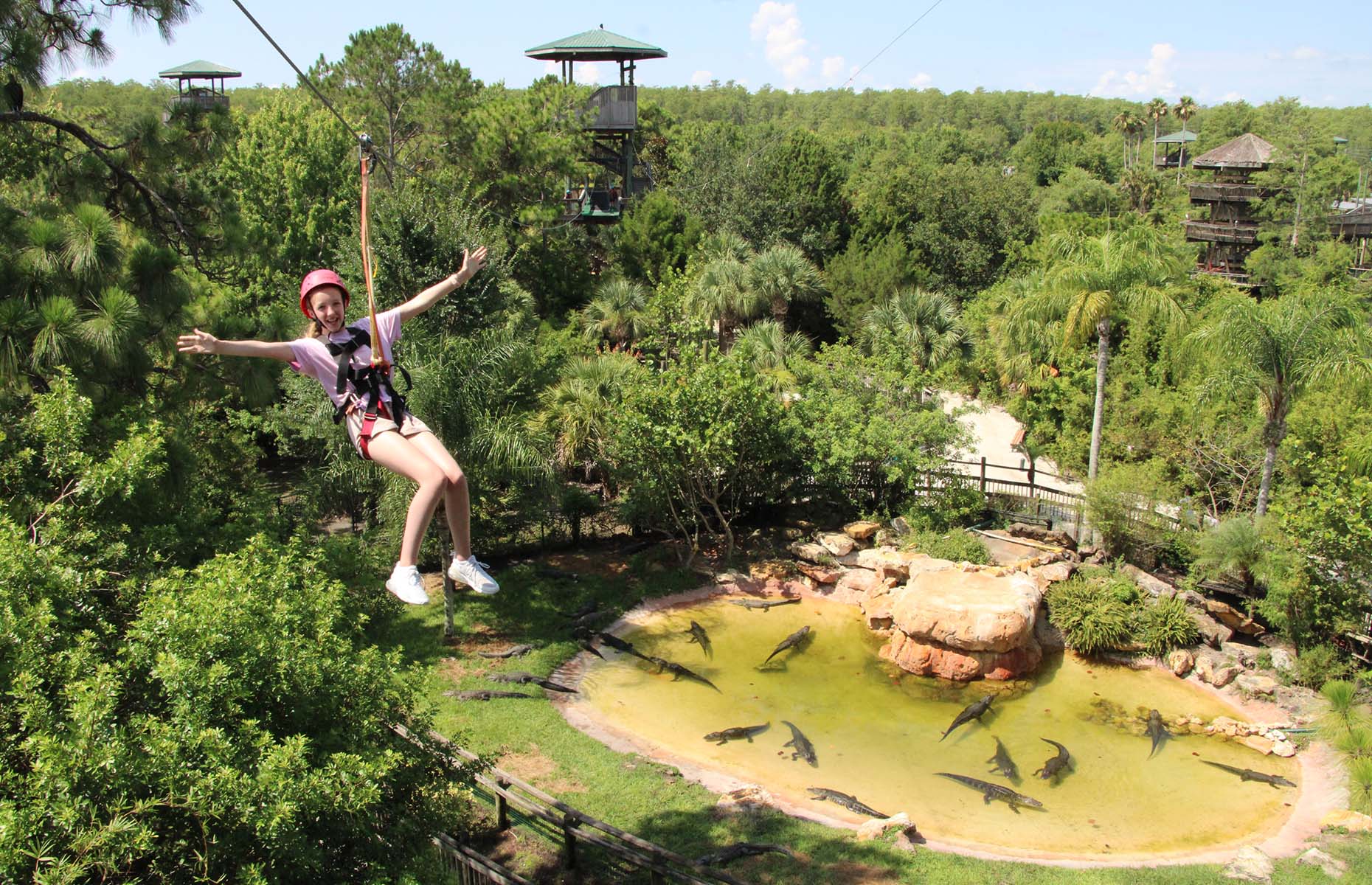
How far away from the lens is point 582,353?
25.4 metres

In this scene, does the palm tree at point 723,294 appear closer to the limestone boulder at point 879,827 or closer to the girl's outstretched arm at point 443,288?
the limestone boulder at point 879,827

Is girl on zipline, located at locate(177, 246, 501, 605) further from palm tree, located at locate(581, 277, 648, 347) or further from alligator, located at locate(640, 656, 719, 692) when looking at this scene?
palm tree, located at locate(581, 277, 648, 347)

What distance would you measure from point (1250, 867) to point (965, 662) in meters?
5.31

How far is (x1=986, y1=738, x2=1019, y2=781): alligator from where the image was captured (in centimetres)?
1298

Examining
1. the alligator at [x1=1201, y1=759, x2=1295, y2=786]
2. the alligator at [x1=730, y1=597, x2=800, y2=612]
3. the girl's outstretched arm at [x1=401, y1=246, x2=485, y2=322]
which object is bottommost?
the alligator at [x1=1201, y1=759, x2=1295, y2=786]

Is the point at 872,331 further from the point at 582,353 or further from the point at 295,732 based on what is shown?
the point at 295,732

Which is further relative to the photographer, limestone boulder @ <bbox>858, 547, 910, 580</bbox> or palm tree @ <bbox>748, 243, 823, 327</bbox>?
palm tree @ <bbox>748, 243, 823, 327</bbox>

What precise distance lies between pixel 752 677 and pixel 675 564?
4074 mm

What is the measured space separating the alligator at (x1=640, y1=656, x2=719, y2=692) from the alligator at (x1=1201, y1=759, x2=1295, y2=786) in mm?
7312

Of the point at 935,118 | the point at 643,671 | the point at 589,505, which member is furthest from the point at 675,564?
the point at 935,118

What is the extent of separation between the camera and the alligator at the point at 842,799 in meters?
11.9

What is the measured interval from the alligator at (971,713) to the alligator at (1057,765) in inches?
47.6

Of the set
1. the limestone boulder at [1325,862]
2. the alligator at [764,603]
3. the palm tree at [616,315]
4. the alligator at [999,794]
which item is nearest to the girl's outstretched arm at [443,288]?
the alligator at [999,794]

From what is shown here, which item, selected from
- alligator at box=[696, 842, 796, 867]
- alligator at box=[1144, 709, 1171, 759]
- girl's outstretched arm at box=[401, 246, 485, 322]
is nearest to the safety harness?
girl's outstretched arm at box=[401, 246, 485, 322]
